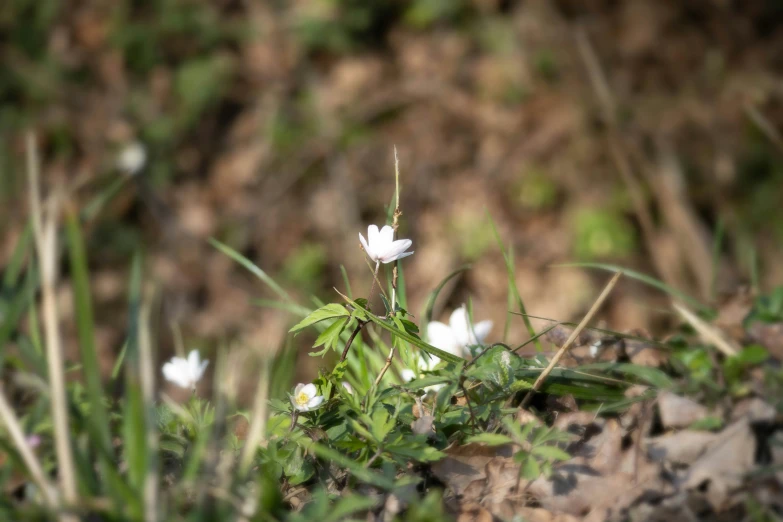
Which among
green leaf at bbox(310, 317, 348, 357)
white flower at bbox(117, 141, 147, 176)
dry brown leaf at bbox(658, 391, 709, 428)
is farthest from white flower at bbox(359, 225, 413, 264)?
white flower at bbox(117, 141, 147, 176)

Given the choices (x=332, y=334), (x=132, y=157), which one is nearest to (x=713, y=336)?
(x=332, y=334)

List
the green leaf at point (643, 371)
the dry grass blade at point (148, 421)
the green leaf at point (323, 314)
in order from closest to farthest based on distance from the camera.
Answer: the dry grass blade at point (148, 421) < the green leaf at point (323, 314) < the green leaf at point (643, 371)

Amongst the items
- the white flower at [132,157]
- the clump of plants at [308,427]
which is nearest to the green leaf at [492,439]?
the clump of plants at [308,427]

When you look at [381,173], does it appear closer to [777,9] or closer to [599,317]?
[599,317]

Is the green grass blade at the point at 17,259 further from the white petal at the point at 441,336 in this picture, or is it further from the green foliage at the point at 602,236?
the green foliage at the point at 602,236

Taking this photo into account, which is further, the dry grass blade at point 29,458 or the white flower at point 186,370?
the white flower at point 186,370

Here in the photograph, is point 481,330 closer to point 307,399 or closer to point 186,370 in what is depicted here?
point 307,399
